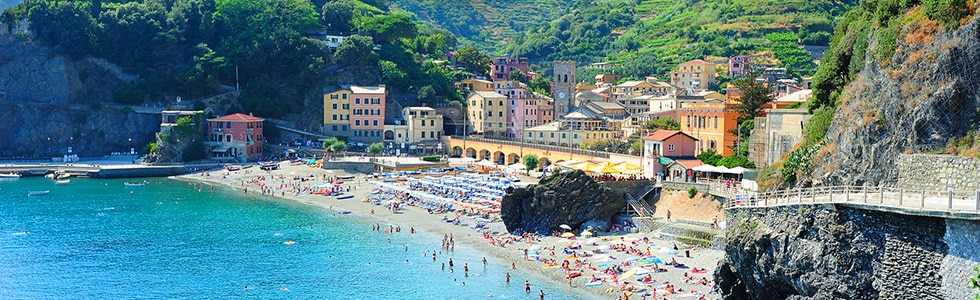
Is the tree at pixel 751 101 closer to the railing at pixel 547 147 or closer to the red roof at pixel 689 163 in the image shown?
the red roof at pixel 689 163

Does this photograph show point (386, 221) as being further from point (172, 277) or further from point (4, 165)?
point (4, 165)

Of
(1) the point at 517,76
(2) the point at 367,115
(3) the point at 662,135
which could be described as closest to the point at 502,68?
(1) the point at 517,76

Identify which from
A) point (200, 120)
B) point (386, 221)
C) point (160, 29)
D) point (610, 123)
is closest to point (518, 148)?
point (610, 123)

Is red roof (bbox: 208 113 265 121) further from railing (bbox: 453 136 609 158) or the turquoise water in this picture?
the turquoise water

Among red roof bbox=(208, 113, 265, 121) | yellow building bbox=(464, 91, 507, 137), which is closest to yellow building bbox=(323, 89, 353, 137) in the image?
red roof bbox=(208, 113, 265, 121)

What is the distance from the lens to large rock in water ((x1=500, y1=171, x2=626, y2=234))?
1826 inches

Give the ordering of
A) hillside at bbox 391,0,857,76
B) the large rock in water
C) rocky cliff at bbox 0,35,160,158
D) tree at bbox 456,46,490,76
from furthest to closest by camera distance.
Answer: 1. hillside at bbox 391,0,857,76
2. tree at bbox 456,46,490,76
3. rocky cliff at bbox 0,35,160,158
4. the large rock in water

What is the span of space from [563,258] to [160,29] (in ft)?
214

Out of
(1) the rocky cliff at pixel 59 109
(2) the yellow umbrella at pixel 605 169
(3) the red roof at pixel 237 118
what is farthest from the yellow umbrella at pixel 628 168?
(1) the rocky cliff at pixel 59 109

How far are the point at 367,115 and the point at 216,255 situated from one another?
43.4 m

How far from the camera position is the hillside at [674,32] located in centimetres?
11519

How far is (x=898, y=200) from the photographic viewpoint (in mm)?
24500

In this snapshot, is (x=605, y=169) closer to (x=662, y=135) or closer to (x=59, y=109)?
(x=662, y=135)

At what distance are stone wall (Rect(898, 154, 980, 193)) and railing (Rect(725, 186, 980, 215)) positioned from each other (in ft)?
0.93
